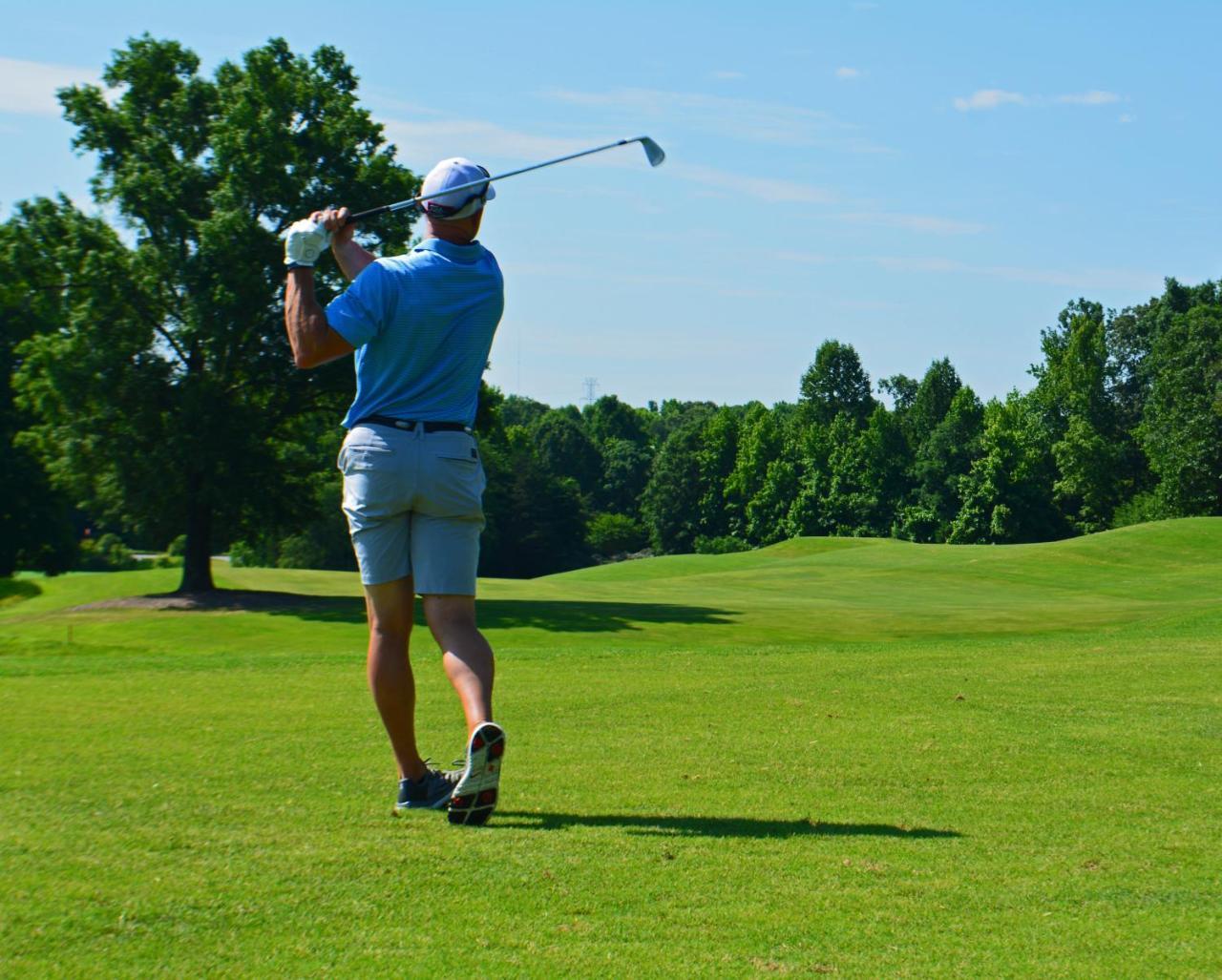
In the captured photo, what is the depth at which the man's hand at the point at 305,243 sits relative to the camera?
6.09 m

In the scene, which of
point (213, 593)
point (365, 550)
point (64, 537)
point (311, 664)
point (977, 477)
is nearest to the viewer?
point (365, 550)

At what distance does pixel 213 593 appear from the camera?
34.5 metres

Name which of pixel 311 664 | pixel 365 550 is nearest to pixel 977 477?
pixel 311 664

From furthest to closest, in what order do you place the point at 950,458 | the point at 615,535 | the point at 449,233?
the point at 615,535
the point at 950,458
the point at 449,233

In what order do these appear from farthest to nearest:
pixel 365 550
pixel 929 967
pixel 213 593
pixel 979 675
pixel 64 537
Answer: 1. pixel 64 537
2. pixel 213 593
3. pixel 979 675
4. pixel 365 550
5. pixel 929 967

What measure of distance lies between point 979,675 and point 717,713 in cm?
308

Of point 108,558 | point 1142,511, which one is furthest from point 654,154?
point 1142,511

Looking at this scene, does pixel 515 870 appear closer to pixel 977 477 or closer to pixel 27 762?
pixel 27 762

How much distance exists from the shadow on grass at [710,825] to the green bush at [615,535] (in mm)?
126736

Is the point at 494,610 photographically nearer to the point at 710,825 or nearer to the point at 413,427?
the point at 413,427

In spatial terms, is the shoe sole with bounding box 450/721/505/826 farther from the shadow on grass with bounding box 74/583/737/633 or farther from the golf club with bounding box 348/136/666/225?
the shadow on grass with bounding box 74/583/737/633

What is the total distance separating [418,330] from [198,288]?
2798 cm

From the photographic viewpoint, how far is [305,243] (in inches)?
241

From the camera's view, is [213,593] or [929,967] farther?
[213,593]
